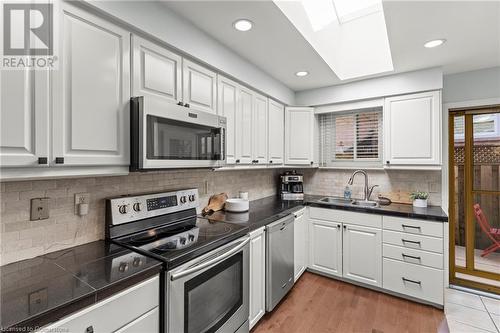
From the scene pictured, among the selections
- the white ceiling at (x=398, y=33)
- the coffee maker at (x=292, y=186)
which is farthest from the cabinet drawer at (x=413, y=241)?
the white ceiling at (x=398, y=33)

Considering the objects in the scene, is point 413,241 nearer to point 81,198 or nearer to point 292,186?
point 292,186

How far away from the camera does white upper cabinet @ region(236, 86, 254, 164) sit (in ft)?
7.77

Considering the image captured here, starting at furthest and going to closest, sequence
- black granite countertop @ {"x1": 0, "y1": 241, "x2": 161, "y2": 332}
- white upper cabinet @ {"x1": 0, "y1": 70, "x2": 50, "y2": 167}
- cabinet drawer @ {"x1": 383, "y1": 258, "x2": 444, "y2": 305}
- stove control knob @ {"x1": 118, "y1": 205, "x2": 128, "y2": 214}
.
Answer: cabinet drawer @ {"x1": 383, "y1": 258, "x2": 444, "y2": 305} < stove control knob @ {"x1": 118, "y1": 205, "x2": 128, "y2": 214} < white upper cabinet @ {"x1": 0, "y1": 70, "x2": 50, "y2": 167} < black granite countertop @ {"x1": 0, "y1": 241, "x2": 161, "y2": 332}

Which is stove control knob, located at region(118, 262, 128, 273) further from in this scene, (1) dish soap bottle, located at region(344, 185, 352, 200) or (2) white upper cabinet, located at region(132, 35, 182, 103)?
(1) dish soap bottle, located at region(344, 185, 352, 200)

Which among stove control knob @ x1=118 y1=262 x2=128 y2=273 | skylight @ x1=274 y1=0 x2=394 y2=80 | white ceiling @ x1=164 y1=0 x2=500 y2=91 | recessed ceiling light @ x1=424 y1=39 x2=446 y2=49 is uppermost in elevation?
skylight @ x1=274 y1=0 x2=394 y2=80

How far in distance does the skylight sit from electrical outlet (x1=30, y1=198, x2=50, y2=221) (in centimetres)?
226

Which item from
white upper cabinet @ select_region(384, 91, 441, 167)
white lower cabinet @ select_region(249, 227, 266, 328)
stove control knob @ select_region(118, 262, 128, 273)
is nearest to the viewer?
stove control knob @ select_region(118, 262, 128, 273)

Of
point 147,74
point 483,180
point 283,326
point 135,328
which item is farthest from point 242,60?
point 483,180

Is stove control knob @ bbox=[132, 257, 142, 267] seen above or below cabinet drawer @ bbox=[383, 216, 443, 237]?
above

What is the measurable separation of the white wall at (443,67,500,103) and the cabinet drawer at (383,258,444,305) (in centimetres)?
198

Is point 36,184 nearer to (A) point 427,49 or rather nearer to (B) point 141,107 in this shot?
(B) point 141,107

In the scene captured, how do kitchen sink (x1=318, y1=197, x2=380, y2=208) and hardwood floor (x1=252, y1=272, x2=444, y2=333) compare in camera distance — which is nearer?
hardwood floor (x1=252, y1=272, x2=444, y2=333)

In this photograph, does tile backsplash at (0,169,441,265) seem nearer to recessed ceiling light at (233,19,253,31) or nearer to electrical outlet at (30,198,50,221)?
electrical outlet at (30,198,50,221)

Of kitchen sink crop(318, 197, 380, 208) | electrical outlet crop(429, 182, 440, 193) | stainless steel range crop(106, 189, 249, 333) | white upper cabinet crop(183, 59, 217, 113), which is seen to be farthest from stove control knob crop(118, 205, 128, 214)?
electrical outlet crop(429, 182, 440, 193)
